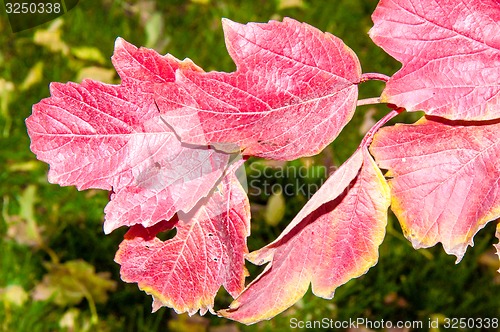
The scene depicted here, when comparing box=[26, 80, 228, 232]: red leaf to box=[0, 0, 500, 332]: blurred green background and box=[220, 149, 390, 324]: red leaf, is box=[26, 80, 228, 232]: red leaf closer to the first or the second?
box=[220, 149, 390, 324]: red leaf

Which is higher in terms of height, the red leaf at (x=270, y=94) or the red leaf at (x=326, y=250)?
the red leaf at (x=270, y=94)

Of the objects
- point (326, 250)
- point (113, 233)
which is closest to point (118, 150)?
point (326, 250)

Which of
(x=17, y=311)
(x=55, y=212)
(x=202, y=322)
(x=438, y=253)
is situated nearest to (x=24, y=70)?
(x=55, y=212)

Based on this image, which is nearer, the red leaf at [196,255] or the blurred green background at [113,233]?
the red leaf at [196,255]

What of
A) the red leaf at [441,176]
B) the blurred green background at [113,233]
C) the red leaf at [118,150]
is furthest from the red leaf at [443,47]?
the blurred green background at [113,233]

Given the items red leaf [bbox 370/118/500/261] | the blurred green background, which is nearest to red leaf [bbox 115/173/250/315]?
red leaf [bbox 370/118/500/261]

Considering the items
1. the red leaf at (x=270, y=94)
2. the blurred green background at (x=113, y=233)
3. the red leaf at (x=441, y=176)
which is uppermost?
the red leaf at (x=270, y=94)

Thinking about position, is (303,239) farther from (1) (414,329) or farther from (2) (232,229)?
(1) (414,329)

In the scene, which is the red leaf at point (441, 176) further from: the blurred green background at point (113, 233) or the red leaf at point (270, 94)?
the blurred green background at point (113, 233)
